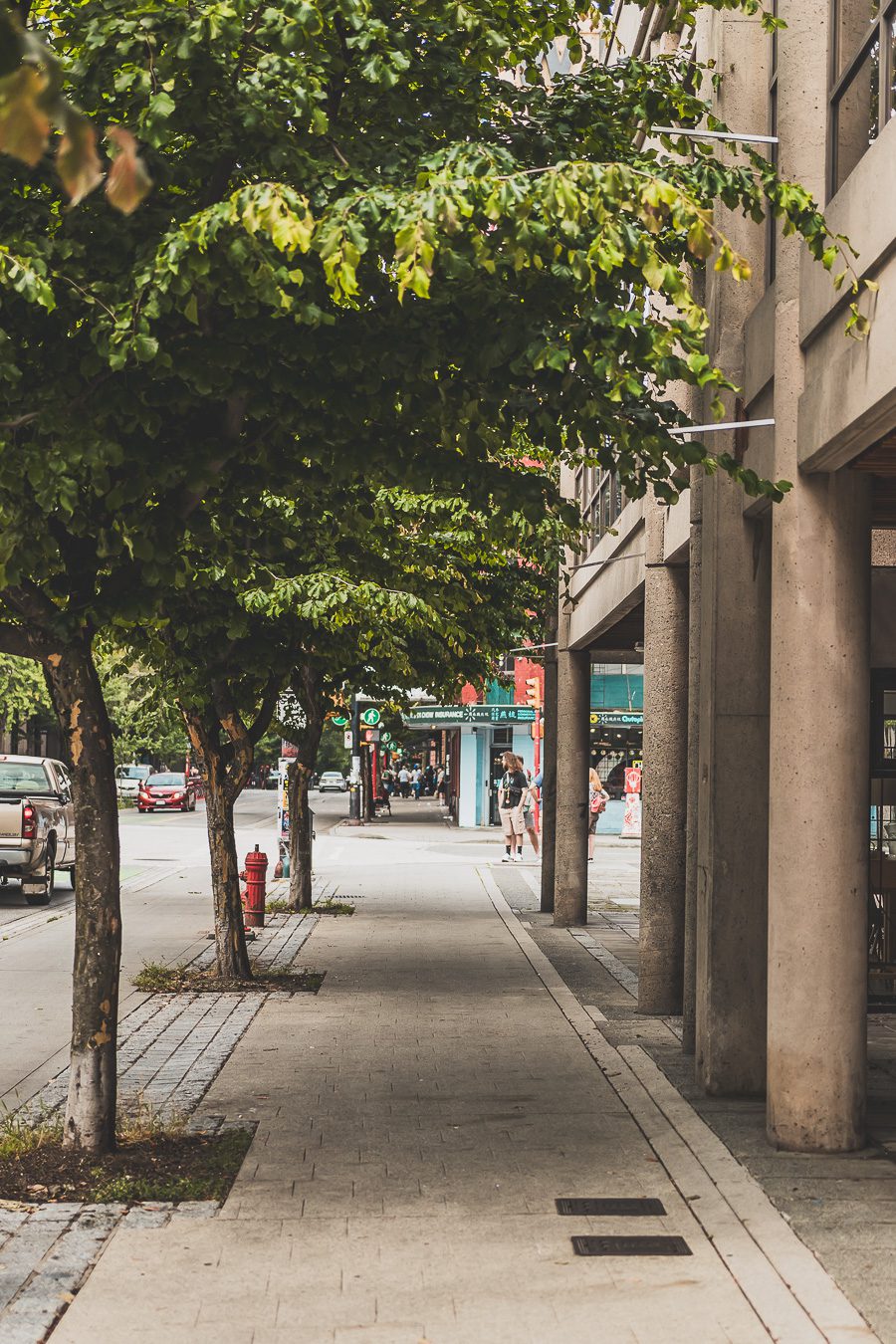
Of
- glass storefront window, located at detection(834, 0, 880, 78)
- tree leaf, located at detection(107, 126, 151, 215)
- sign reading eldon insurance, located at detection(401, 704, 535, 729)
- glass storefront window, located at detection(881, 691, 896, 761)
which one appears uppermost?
glass storefront window, located at detection(834, 0, 880, 78)

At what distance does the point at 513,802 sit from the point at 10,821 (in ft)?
39.5

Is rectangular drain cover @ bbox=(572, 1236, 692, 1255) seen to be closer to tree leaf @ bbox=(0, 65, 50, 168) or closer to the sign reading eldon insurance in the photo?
tree leaf @ bbox=(0, 65, 50, 168)

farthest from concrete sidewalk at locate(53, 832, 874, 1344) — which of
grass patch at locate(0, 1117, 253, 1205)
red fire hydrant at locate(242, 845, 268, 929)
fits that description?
red fire hydrant at locate(242, 845, 268, 929)

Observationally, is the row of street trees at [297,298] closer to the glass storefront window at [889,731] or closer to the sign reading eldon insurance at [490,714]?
the glass storefront window at [889,731]

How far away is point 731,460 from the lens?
6.45 metres

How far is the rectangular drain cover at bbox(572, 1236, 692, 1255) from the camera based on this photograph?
18.3 ft

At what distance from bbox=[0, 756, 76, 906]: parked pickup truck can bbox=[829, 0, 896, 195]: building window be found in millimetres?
13100

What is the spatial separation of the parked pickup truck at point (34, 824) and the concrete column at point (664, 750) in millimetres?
8763

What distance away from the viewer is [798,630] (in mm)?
7207

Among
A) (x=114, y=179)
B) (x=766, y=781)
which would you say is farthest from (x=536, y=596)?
(x=114, y=179)

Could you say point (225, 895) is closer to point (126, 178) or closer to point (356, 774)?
point (126, 178)

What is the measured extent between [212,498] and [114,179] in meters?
5.92

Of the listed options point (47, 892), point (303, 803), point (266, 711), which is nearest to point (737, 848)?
point (266, 711)

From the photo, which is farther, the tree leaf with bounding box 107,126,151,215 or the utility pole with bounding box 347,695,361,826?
the utility pole with bounding box 347,695,361,826
